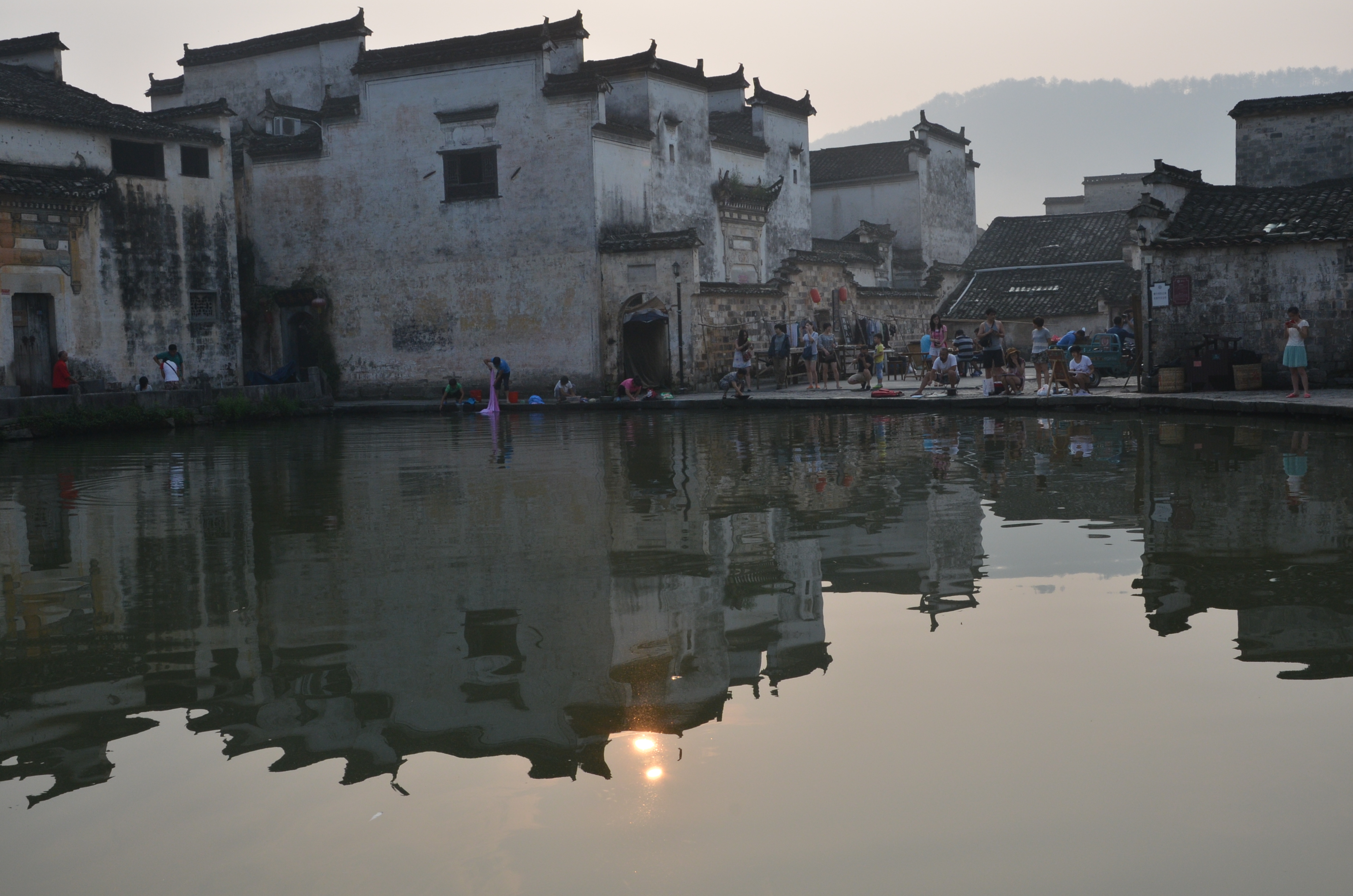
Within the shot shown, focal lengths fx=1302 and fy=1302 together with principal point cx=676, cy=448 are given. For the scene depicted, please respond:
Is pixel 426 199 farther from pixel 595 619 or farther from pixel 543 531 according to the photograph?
pixel 595 619

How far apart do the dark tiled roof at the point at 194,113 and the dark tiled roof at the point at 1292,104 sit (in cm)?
2148

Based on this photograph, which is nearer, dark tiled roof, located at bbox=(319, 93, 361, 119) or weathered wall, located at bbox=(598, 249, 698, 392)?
weathered wall, located at bbox=(598, 249, 698, 392)

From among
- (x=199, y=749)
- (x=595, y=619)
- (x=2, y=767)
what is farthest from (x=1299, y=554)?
(x=2, y=767)

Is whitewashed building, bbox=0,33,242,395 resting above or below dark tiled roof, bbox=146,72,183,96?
below

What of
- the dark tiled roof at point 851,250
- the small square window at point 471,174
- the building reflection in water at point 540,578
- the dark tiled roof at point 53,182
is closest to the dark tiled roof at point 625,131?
the small square window at point 471,174

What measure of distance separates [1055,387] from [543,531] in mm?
15360

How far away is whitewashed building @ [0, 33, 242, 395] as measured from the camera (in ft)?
84.1

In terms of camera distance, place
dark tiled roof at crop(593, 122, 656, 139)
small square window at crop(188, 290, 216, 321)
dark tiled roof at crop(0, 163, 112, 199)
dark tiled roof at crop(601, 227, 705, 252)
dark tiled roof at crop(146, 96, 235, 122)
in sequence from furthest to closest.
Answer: dark tiled roof at crop(146, 96, 235, 122)
small square window at crop(188, 290, 216, 321)
dark tiled roof at crop(593, 122, 656, 139)
dark tiled roof at crop(601, 227, 705, 252)
dark tiled roof at crop(0, 163, 112, 199)

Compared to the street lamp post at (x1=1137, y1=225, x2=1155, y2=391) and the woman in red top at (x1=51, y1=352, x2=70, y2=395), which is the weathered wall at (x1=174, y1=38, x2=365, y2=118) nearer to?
the woman in red top at (x1=51, y1=352, x2=70, y2=395)

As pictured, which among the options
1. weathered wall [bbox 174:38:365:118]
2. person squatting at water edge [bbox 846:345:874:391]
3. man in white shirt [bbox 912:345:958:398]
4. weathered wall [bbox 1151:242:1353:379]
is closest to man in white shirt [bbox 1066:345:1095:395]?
weathered wall [bbox 1151:242:1353:379]

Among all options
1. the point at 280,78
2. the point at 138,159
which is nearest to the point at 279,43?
the point at 280,78

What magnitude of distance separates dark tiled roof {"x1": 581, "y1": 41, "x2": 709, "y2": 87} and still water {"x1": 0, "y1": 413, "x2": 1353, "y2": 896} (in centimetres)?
2267

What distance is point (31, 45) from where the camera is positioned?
3003 cm

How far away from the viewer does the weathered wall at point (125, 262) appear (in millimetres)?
25688
